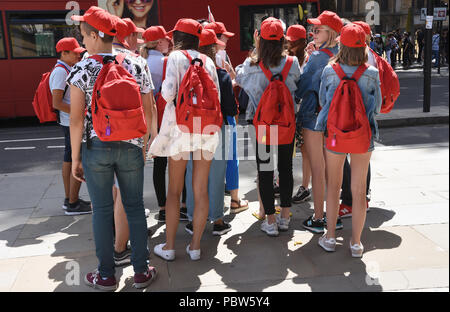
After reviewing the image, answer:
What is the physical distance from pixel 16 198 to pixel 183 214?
2.31 metres

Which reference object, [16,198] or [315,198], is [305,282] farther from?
[16,198]

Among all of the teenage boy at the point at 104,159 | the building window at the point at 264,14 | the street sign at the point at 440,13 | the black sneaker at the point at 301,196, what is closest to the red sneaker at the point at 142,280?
the teenage boy at the point at 104,159

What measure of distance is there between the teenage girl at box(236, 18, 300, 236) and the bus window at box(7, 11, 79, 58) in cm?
841

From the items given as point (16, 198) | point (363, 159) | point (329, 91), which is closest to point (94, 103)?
point (329, 91)

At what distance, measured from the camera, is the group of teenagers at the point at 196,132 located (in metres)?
3.17

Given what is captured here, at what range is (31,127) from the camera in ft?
38.9

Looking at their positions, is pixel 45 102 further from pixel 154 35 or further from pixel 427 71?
pixel 427 71

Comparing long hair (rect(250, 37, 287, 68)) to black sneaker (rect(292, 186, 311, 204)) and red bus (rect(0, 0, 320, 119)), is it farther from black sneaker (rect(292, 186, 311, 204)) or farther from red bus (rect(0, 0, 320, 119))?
red bus (rect(0, 0, 320, 119))

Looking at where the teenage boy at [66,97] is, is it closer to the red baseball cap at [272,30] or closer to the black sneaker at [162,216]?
the black sneaker at [162,216]

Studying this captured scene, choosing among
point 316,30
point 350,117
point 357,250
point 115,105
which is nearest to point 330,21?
point 316,30

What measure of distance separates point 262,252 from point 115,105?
182 cm

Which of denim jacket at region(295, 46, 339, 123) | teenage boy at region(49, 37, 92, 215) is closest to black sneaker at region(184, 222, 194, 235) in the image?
teenage boy at region(49, 37, 92, 215)

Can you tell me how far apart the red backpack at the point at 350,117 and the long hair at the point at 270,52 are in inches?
24.2

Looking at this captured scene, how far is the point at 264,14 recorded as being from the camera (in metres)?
12.0
